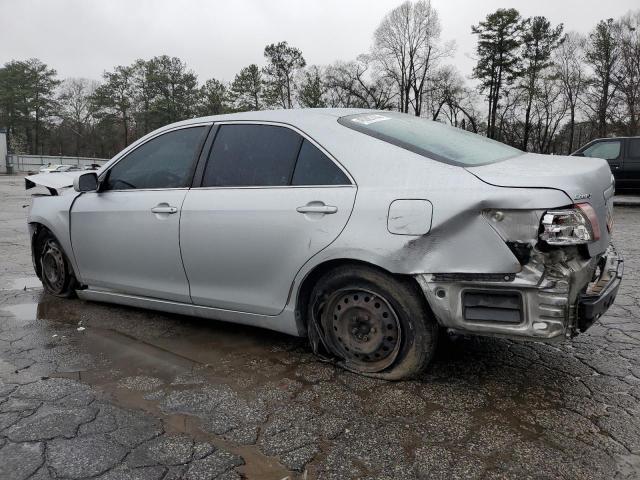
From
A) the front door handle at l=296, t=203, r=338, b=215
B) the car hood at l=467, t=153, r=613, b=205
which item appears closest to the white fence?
the front door handle at l=296, t=203, r=338, b=215

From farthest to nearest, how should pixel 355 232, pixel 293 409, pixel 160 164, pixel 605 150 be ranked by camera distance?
pixel 605 150 < pixel 160 164 < pixel 355 232 < pixel 293 409

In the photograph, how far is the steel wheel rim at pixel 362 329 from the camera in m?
2.71

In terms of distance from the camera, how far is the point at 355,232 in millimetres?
2627

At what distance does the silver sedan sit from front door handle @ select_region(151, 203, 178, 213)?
2 centimetres

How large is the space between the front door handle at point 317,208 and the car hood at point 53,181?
8.28ft

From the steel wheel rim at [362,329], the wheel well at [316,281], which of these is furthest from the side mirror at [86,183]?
the steel wheel rim at [362,329]

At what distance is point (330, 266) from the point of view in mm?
2811

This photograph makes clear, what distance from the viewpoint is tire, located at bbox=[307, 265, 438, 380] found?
102 inches

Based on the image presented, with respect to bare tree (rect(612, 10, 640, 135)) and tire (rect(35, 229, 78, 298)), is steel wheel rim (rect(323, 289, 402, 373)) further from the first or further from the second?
bare tree (rect(612, 10, 640, 135))

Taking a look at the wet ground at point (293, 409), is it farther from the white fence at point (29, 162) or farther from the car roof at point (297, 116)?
the white fence at point (29, 162)

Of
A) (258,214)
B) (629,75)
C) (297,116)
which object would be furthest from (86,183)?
(629,75)

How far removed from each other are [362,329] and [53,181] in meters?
3.29

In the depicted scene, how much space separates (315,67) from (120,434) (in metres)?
58.4

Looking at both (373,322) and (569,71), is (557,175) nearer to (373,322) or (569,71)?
(373,322)
